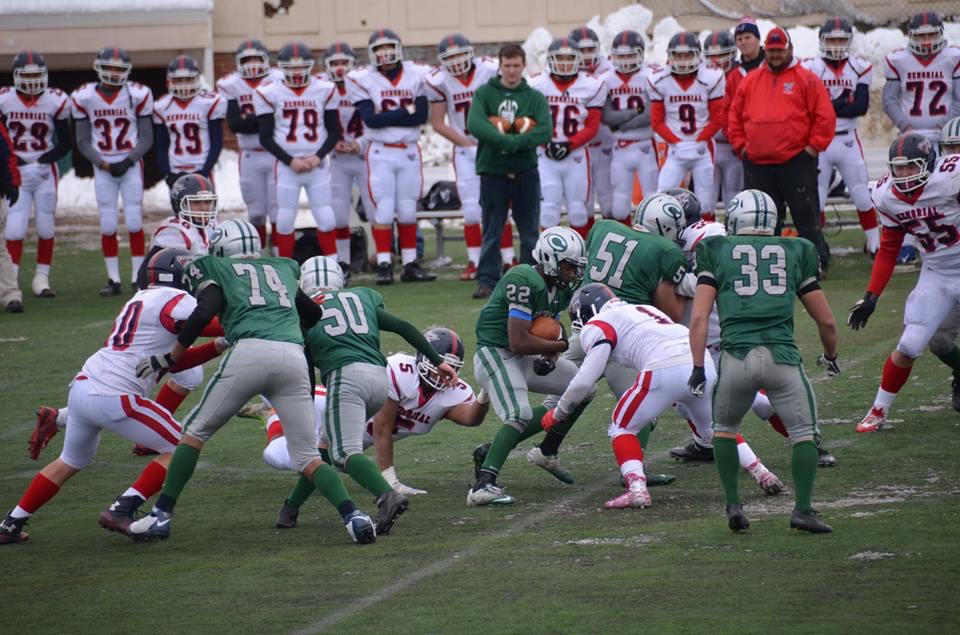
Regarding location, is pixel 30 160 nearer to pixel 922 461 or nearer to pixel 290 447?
pixel 290 447

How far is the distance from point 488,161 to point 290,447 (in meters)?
6.14

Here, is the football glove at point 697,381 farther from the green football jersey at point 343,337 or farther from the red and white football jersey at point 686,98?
the red and white football jersey at point 686,98

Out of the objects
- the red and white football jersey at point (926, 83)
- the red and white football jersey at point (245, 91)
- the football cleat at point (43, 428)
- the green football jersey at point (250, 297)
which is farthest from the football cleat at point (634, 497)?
the red and white football jersey at point (245, 91)

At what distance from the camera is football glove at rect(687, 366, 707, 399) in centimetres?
579

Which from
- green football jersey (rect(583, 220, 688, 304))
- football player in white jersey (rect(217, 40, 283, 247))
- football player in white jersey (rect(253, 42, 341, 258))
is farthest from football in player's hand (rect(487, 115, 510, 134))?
green football jersey (rect(583, 220, 688, 304))

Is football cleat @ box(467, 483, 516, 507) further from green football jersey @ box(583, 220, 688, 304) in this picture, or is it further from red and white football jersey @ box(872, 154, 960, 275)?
red and white football jersey @ box(872, 154, 960, 275)

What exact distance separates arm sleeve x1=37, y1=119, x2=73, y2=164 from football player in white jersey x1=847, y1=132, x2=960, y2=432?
27.2 feet

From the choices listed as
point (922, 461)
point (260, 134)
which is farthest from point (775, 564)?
point (260, 134)

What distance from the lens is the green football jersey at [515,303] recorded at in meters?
6.56

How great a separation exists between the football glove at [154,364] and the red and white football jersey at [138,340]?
53mm

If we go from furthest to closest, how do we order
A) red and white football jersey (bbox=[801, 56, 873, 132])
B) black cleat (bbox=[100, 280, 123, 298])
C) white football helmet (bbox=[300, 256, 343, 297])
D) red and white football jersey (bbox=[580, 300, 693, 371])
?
black cleat (bbox=[100, 280, 123, 298]), red and white football jersey (bbox=[801, 56, 873, 132]), white football helmet (bbox=[300, 256, 343, 297]), red and white football jersey (bbox=[580, 300, 693, 371])

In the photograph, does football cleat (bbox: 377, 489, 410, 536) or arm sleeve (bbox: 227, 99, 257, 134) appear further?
arm sleeve (bbox: 227, 99, 257, 134)

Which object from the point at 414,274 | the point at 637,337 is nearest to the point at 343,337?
the point at 637,337

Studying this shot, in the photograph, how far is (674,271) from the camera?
6.77 meters
